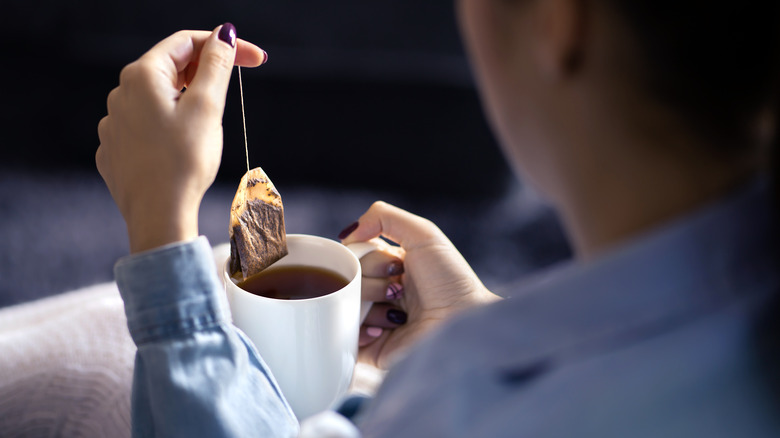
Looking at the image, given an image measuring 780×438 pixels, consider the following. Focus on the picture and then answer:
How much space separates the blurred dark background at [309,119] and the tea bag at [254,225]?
0.92 m

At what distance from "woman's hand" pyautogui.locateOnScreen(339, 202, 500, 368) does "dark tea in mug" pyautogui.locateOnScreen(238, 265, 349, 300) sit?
10 centimetres

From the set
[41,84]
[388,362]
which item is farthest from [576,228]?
[41,84]

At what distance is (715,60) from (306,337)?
388 millimetres

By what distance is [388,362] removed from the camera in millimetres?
799

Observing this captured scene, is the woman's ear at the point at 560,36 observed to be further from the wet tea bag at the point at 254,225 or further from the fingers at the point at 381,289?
the fingers at the point at 381,289

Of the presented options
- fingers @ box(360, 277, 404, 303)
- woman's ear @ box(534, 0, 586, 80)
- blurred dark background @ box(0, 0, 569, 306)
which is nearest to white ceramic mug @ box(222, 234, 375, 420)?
fingers @ box(360, 277, 404, 303)

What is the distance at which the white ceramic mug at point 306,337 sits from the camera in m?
0.58

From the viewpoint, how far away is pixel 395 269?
0.80 meters

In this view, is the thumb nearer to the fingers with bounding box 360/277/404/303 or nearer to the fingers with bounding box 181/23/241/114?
the fingers with bounding box 181/23/241/114

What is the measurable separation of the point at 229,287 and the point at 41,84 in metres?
1.68

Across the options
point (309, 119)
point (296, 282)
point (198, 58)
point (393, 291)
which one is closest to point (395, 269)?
point (393, 291)

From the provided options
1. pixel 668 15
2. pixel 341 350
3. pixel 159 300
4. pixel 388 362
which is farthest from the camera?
pixel 388 362

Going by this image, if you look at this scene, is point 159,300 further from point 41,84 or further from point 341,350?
point 41,84

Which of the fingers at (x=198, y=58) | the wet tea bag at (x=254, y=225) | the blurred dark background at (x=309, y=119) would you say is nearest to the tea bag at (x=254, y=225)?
the wet tea bag at (x=254, y=225)
